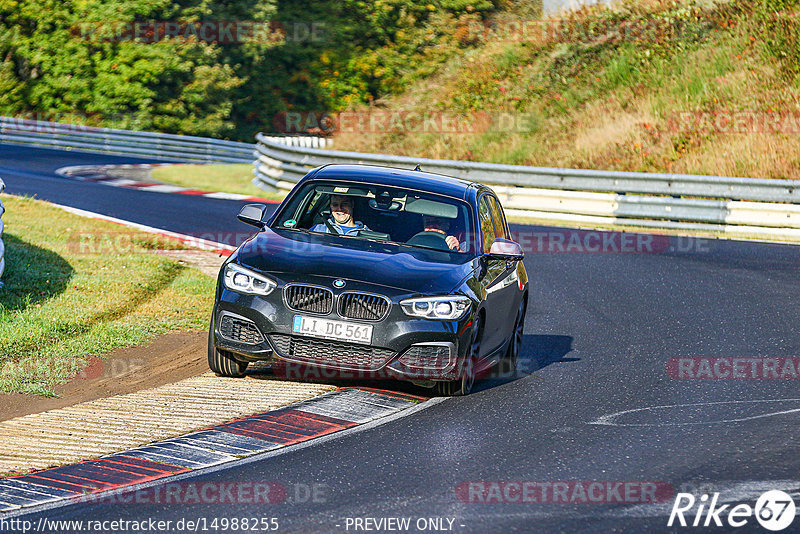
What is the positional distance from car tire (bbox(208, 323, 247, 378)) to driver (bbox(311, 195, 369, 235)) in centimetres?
137

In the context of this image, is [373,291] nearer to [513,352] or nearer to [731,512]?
[513,352]

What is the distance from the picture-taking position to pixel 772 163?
79.9 feet

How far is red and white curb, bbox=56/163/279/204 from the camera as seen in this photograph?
2503cm

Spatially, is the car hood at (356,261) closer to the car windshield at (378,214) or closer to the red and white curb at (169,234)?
the car windshield at (378,214)

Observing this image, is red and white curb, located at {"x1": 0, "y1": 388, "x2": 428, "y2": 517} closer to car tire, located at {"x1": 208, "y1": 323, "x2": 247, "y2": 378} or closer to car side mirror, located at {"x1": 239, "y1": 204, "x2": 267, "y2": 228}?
car tire, located at {"x1": 208, "y1": 323, "x2": 247, "y2": 378}

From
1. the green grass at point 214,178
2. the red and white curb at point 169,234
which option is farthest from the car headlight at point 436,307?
the green grass at point 214,178

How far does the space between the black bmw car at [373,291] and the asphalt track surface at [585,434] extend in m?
0.47

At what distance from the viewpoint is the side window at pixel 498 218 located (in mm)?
10438

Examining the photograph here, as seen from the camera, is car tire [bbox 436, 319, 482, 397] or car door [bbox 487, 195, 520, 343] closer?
car tire [bbox 436, 319, 482, 397]

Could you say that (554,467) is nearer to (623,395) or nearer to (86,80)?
(623,395)

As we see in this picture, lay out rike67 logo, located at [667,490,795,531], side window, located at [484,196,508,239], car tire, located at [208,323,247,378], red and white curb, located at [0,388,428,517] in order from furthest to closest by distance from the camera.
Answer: side window, located at [484,196,508,239], car tire, located at [208,323,247,378], red and white curb, located at [0,388,428,517], rike67 logo, located at [667,490,795,531]

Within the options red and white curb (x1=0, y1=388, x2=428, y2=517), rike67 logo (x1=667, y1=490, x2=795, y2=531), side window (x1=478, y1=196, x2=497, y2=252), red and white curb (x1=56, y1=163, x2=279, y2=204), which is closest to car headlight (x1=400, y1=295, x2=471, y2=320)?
red and white curb (x1=0, y1=388, x2=428, y2=517)

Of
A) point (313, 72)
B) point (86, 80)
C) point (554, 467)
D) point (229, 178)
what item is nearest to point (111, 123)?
point (86, 80)

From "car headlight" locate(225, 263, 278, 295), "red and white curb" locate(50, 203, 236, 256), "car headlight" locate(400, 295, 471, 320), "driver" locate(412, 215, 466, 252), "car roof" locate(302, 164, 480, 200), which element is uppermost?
"car roof" locate(302, 164, 480, 200)
